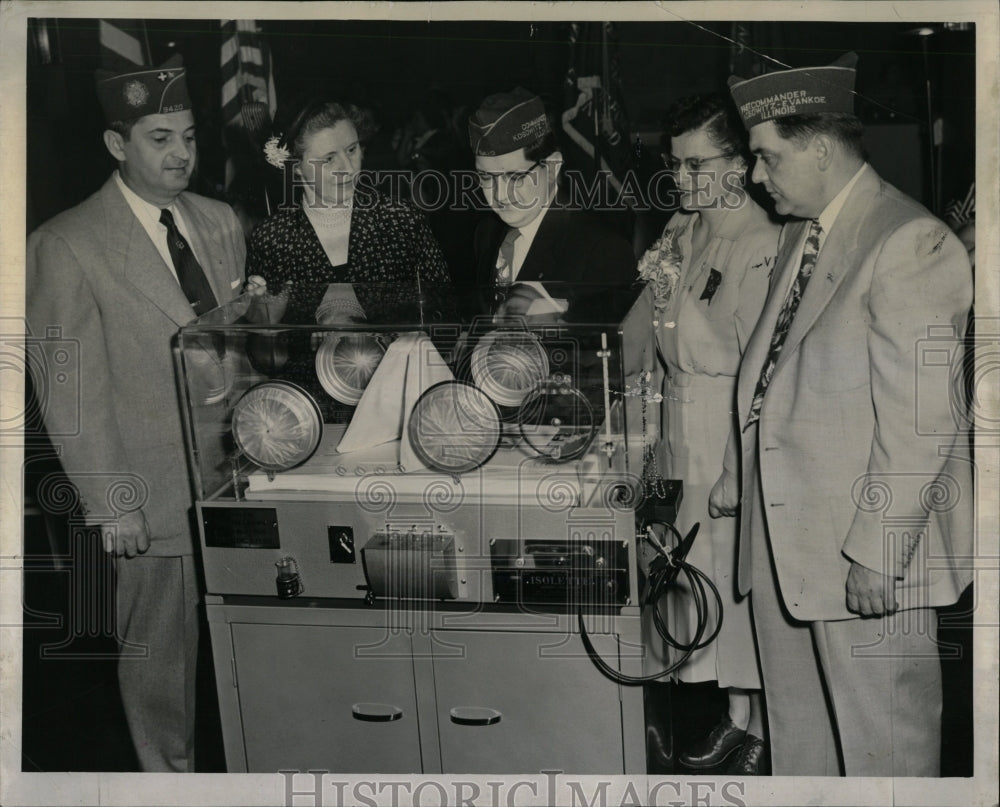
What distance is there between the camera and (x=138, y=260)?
7.96ft

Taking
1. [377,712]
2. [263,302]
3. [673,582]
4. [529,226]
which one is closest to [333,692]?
[377,712]

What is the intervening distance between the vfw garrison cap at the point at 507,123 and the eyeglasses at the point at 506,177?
0.05 meters

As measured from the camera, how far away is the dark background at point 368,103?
2328 millimetres

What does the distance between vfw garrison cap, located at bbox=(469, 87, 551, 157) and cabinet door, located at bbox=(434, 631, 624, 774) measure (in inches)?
44.9

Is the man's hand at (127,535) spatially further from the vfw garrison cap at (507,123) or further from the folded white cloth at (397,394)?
the vfw garrison cap at (507,123)

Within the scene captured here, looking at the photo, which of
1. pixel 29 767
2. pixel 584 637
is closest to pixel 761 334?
pixel 584 637

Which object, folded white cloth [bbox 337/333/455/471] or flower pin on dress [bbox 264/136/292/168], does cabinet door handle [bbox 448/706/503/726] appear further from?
flower pin on dress [bbox 264/136/292/168]

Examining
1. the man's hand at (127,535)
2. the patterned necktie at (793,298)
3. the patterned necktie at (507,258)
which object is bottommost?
the man's hand at (127,535)

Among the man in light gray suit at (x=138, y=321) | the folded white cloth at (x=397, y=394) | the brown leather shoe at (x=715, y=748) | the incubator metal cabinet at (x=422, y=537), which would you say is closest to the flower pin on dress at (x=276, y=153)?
the man in light gray suit at (x=138, y=321)

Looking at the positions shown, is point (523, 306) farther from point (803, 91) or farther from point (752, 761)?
point (752, 761)

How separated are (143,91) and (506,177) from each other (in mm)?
892

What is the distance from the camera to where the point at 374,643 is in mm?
2270

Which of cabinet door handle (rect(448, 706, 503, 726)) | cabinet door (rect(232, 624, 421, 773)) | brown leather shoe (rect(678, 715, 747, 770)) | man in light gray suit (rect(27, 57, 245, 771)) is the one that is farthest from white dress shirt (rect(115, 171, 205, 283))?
brown leather shoe (rect(678, 715, 747, 770))
